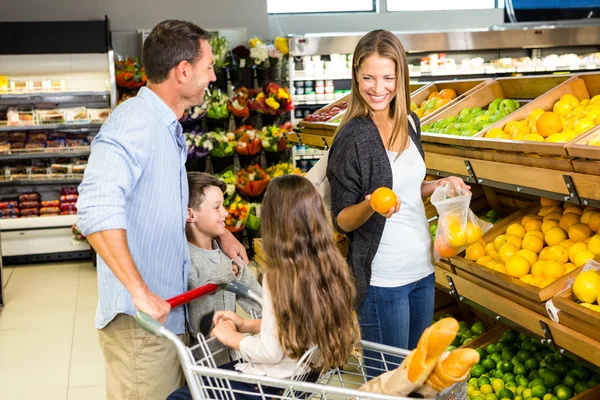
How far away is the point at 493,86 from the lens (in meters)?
4.20

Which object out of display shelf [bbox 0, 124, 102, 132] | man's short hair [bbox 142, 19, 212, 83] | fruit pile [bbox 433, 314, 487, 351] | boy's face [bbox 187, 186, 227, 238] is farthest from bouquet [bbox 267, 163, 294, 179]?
man's short hair [bbox 142, 19, 212, 83]

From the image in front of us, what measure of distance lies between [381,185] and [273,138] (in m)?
5.35

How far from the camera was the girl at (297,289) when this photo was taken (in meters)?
1.97

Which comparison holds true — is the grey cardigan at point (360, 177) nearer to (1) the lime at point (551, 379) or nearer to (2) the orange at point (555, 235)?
(2) the orange at point (555, 235)

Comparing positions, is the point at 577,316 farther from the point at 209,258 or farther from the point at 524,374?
the point at 209,258

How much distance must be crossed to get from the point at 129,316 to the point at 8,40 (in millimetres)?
6473

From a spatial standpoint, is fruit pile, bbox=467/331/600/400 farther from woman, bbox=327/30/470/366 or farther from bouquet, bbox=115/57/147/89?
bouquet, bbox=115/57/147/89

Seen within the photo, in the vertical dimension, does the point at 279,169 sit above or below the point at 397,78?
below

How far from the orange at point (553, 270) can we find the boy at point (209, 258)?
1139mm

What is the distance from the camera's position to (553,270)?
288 cm

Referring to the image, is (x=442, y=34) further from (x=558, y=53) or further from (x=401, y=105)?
(x=401, y=105)

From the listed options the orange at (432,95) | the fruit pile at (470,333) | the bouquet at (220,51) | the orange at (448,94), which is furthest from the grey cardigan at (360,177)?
the bouquet at (220,51)

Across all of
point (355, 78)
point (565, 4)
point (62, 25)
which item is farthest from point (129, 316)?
point (565, 4)

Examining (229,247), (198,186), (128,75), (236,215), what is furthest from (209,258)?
(128,75)
